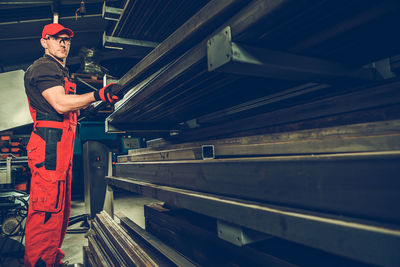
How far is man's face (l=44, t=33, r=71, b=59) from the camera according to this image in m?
2.31

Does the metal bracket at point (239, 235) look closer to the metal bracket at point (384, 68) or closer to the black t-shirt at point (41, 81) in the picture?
the metal bracket at point (384, 68)

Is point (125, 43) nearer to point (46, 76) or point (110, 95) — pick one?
point (110, 95)

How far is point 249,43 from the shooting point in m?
0.77

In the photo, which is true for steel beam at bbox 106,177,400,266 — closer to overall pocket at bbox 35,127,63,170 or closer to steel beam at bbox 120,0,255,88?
steel beam at bbox 120,0,255,88

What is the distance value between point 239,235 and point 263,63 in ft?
1.78

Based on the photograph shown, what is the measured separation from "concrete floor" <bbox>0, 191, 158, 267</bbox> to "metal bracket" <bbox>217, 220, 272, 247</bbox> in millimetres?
2488

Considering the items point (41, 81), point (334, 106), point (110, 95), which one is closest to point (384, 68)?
point (334, 106)

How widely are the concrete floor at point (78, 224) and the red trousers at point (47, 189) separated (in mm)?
808

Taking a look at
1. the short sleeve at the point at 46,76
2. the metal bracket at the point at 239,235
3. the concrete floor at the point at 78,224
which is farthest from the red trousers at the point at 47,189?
the metal bracket at the point at 239,235

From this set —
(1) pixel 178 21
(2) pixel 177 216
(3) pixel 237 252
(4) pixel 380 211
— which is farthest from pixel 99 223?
(4) pixel 380 211

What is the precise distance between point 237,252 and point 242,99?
2.92ft

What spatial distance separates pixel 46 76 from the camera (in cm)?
203

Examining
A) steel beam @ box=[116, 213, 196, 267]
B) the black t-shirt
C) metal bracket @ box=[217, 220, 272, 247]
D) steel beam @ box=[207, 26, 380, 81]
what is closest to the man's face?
the black t-shirt

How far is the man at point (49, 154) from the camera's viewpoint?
71.9 inches
